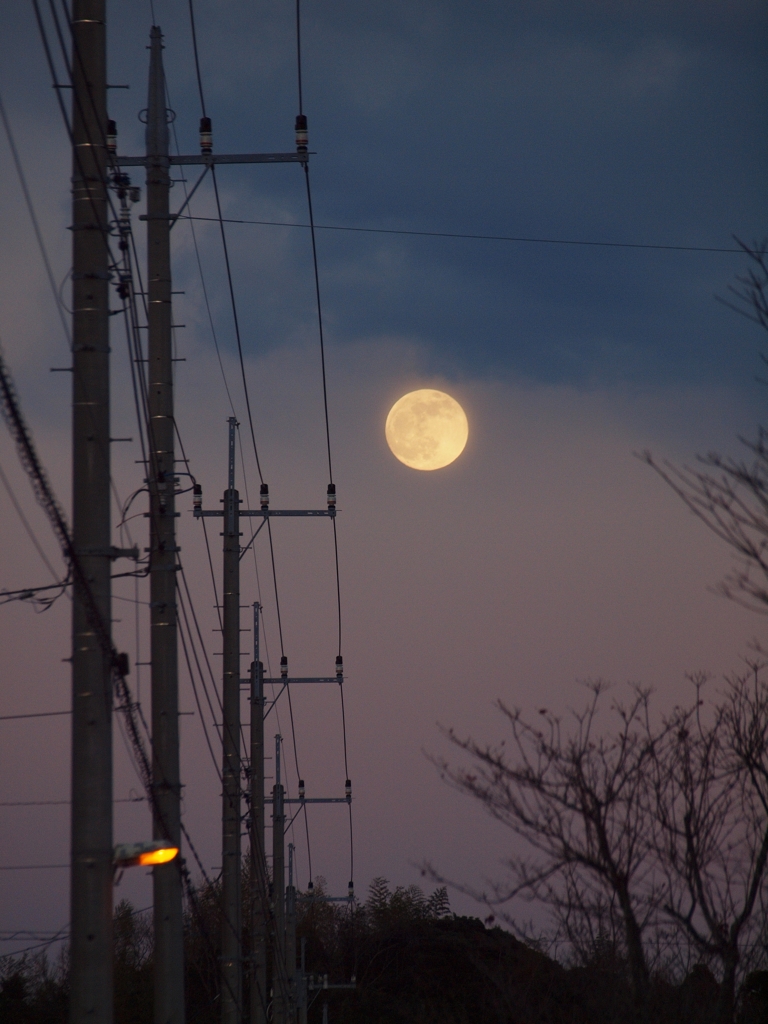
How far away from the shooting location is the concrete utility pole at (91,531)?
29.2 ft

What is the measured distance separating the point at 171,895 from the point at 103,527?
612 cm

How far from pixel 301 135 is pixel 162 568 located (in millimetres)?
5299

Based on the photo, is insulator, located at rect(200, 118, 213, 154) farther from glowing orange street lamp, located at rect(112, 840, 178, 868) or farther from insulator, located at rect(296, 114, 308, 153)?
glowing orange street lamp, located at rect(112, 840, 178, 868)

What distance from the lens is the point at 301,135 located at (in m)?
15.2

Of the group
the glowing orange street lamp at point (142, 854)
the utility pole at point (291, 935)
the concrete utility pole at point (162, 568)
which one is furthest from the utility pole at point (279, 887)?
the glowing orange street lamp at point (142, 854)

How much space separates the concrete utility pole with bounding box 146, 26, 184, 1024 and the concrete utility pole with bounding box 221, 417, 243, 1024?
853cm

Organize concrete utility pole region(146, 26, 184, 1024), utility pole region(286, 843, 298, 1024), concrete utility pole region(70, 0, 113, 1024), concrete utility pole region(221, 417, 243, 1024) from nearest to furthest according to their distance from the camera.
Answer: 1. concrete utility pole region(70, 0, 113, 1024)
2. concrete utility pole region(146, 26, 184, 1024)
3. concrete utility pole region(221, 417, 243, 1024)
4. utility pole region(286, 843, 298, 1024)

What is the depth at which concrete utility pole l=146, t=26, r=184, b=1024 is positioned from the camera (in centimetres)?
1389

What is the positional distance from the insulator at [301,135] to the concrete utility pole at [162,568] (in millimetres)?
1906

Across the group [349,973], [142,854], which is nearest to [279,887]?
[142,854]

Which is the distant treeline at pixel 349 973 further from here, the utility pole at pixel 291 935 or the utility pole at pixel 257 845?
the utility pole at pixel 257 845

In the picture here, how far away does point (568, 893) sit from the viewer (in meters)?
16.6

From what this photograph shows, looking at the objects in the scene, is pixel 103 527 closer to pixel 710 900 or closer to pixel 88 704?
pixel 88 704

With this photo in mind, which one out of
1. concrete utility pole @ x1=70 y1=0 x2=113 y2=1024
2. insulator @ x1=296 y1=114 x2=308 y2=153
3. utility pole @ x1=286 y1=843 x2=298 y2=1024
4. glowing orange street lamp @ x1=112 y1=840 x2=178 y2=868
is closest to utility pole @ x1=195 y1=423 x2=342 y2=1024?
insulator @ x1=296 y1=114 x2=308 y2=153
